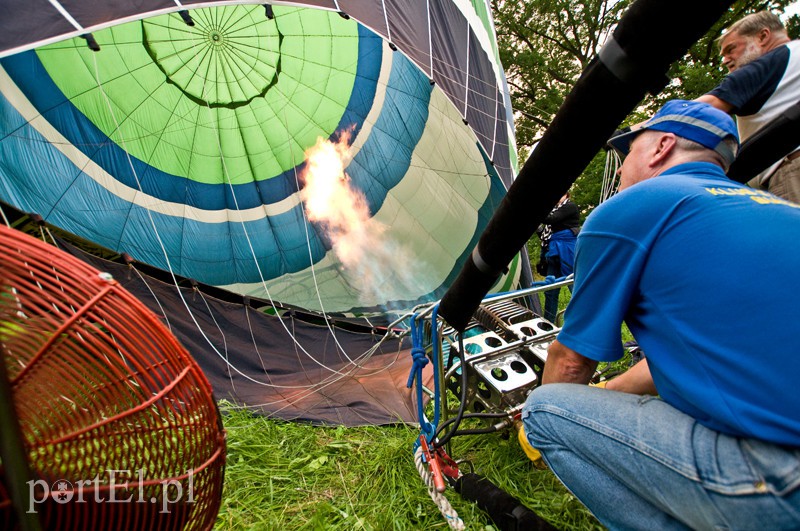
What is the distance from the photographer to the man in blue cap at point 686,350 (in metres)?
0.75

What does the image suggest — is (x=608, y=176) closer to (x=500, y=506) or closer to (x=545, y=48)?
(x=500, y=506)

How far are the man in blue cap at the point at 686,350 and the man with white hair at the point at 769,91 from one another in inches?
36.2

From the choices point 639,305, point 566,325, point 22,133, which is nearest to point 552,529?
point 566,325

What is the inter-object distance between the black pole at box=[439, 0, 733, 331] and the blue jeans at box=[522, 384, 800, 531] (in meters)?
0.43

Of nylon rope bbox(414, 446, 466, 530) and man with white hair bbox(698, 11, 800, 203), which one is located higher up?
man with white hair bbox(698, 11, 800, 203)

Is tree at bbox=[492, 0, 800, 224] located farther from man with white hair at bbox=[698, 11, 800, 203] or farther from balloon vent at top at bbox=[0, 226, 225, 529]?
balloon vent at top at bbox=[0, 226, 225, 529]

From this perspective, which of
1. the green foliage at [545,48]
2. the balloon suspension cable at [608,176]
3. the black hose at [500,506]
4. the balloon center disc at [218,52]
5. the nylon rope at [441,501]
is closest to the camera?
the black hose at [500,506]

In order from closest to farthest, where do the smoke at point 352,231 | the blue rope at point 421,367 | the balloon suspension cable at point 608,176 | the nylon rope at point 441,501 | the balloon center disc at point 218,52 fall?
the nylon rope at point 441,501, the blue rope at point 421,367, the balloon suspension cable at point 608,176, the balloon center disc at point 218,52, the smoke at point 352,231

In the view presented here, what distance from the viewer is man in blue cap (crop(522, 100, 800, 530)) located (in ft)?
2.46

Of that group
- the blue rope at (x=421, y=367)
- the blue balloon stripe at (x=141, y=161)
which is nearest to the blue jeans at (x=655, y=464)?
the blue rope at (x=421, y=367)

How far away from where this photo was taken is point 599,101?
2.75 feet

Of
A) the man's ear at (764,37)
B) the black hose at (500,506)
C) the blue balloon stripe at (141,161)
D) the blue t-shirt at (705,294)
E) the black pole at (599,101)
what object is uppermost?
the blue balloon stripe at (141,161)

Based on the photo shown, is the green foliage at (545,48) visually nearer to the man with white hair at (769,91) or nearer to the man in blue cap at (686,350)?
the man with white hair at (769,91)

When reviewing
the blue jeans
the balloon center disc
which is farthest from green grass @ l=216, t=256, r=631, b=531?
the balloon center disc
